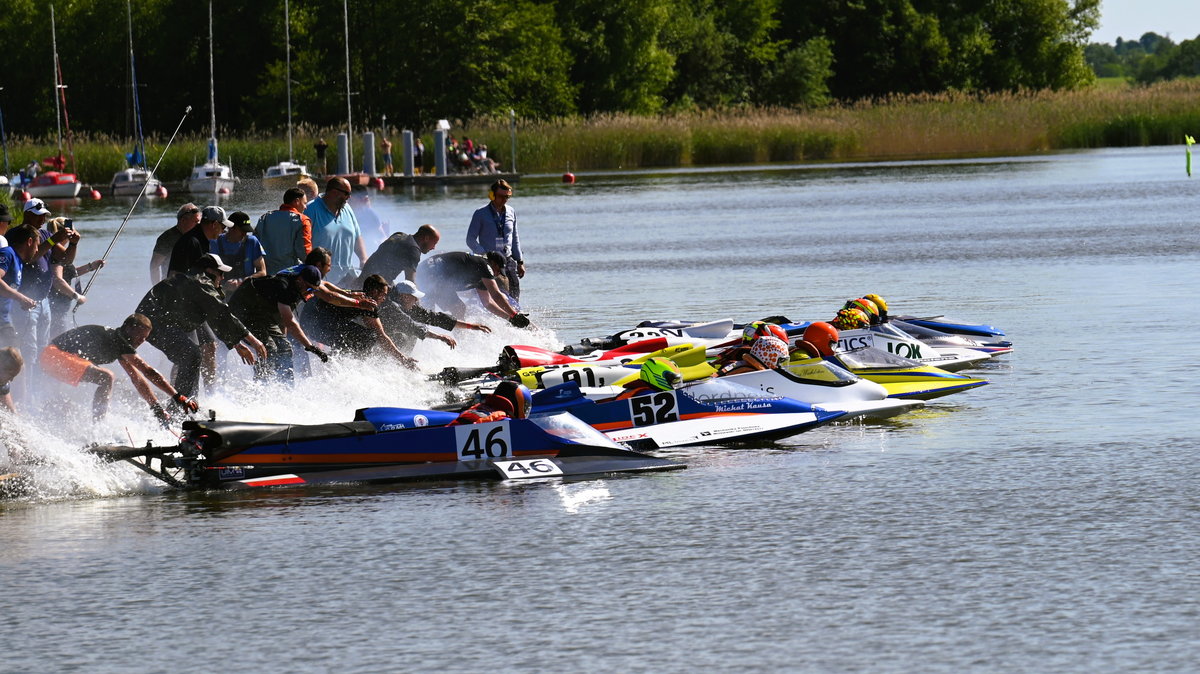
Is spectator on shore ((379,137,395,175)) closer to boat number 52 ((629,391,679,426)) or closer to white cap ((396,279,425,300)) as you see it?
white cap ((396,279,425,300))

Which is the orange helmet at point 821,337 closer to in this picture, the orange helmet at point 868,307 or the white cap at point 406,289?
the orange helmet at point 868,307

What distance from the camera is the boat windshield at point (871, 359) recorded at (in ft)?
50.4

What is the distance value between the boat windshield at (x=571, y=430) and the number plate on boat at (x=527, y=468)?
0.97 feet

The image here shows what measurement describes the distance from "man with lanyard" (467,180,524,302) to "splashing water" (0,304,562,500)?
35.0 inches

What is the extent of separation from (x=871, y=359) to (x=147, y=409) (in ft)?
20.6

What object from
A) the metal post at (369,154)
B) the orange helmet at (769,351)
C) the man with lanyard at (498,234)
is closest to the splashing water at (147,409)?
the man with lanyard at (498,234)

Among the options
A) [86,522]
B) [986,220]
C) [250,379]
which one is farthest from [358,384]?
[986,220]

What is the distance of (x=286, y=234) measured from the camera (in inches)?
613

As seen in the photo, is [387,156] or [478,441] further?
[387,156]

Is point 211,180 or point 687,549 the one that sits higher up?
point 687,549

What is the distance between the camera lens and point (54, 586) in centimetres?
918

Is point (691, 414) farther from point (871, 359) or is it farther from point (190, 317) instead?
point (190, 317)

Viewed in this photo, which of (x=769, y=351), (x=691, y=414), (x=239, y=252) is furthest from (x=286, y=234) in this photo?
(x=769, y=351)

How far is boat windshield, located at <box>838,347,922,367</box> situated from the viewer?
15.4 meters
